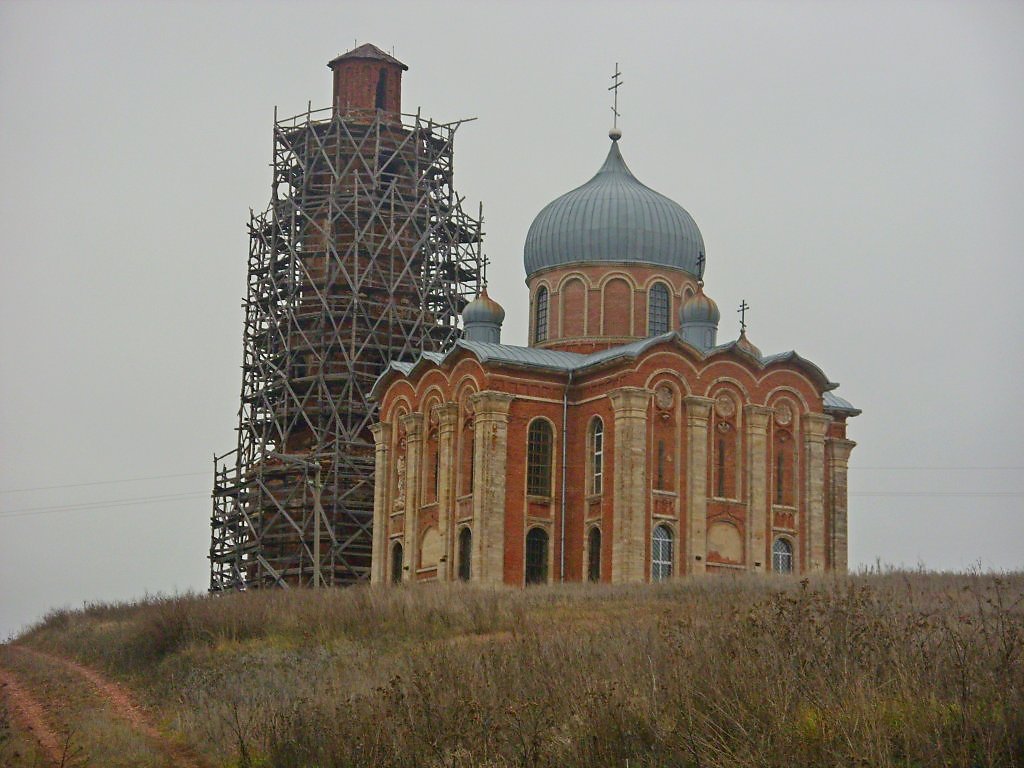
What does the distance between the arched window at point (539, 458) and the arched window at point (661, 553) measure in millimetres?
3283

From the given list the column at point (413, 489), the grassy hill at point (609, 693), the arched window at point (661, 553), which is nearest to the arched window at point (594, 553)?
the arched window at point (661, 553)

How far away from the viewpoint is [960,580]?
27.9 meters

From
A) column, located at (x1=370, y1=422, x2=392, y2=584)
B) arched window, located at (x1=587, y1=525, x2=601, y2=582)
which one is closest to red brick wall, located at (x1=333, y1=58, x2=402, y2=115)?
column, located at (x1=370, y1=422, x2=392, y2=584)

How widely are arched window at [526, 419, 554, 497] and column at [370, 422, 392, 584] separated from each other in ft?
21.1

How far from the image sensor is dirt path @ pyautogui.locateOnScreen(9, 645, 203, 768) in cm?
1836

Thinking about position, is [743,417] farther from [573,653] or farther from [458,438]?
[573,653]

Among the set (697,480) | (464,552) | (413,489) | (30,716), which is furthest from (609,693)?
(413,489)

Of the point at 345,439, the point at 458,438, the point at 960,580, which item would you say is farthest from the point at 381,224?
the point at 960,580

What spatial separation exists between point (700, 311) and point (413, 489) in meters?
9.90

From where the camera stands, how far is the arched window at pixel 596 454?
130 feet

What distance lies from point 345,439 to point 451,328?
21.2 ft

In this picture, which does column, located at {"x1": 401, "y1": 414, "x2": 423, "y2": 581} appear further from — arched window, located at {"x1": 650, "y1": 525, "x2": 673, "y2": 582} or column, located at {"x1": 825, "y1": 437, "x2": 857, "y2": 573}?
column, located at {"x1": 825, "y1": 437, "x2": 857, "y2": 573}

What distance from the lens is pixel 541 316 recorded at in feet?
150

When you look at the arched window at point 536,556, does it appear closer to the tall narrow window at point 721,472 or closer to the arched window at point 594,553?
the arched window at point 594,553
